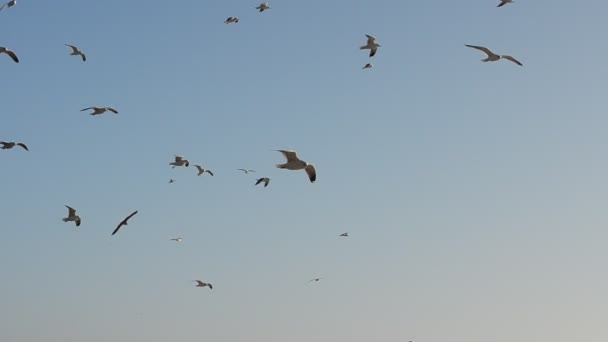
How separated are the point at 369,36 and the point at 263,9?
768cm

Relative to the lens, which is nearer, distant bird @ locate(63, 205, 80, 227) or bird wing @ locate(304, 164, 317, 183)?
bird wing @ locate(304, 164, 317, 183)

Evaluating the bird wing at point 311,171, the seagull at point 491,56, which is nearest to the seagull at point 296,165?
the bird wing at point 311,171

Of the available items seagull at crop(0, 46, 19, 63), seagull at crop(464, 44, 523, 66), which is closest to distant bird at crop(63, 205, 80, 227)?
seagull at crop(0, 46, 19, 63)

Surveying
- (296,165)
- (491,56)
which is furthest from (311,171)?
(491,56)

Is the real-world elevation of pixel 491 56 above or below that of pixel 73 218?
above

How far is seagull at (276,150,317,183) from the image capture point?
45.0 meters

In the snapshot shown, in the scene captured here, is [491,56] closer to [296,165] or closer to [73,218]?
[296,165]

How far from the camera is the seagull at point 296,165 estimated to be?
148 feet

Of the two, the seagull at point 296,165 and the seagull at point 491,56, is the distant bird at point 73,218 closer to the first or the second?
the seagull at point 296,165

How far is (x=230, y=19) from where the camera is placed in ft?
212

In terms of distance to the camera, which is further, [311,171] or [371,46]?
[371,46]

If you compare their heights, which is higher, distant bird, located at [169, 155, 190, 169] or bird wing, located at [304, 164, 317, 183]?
bird wing, located at [304, 164, 317, 183]

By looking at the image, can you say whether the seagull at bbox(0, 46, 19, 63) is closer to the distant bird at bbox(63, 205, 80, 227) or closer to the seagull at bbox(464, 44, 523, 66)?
the distant bird at bbox(63, 205, 80, 227)

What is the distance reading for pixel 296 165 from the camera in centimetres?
4556
